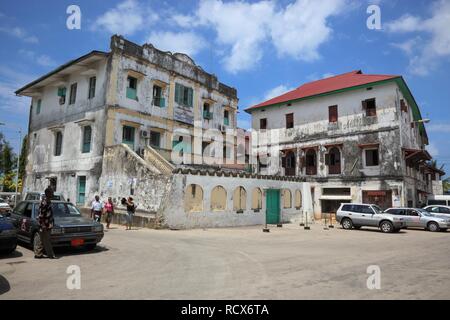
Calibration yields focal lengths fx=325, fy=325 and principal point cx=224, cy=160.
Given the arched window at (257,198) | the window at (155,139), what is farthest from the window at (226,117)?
the arched window at (257,198)

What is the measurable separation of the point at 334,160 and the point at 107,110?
20.3 m

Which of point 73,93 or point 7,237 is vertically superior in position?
point 73,93

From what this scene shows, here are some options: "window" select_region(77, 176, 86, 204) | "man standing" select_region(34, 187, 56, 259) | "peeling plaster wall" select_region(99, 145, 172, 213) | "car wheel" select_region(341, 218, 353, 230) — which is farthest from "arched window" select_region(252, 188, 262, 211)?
"man standing" select_region(34, 187, 56, 259)

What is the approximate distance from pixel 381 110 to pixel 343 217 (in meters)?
11.3

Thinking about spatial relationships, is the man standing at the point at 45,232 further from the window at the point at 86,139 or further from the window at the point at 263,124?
the window at the point at 263,124

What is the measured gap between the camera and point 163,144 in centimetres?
2580

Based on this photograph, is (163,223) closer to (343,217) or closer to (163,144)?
(163,144)

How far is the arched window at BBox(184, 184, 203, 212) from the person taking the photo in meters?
18.3

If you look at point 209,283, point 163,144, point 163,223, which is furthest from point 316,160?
point 209,283

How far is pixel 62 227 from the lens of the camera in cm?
948

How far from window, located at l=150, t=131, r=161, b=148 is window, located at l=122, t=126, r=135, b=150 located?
1.77 meters

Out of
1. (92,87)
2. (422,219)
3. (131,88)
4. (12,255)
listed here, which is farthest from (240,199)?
(12,255)

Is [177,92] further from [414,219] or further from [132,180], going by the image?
[414,219]

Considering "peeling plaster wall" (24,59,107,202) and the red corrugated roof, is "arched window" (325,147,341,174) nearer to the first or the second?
the red corrugated roof
